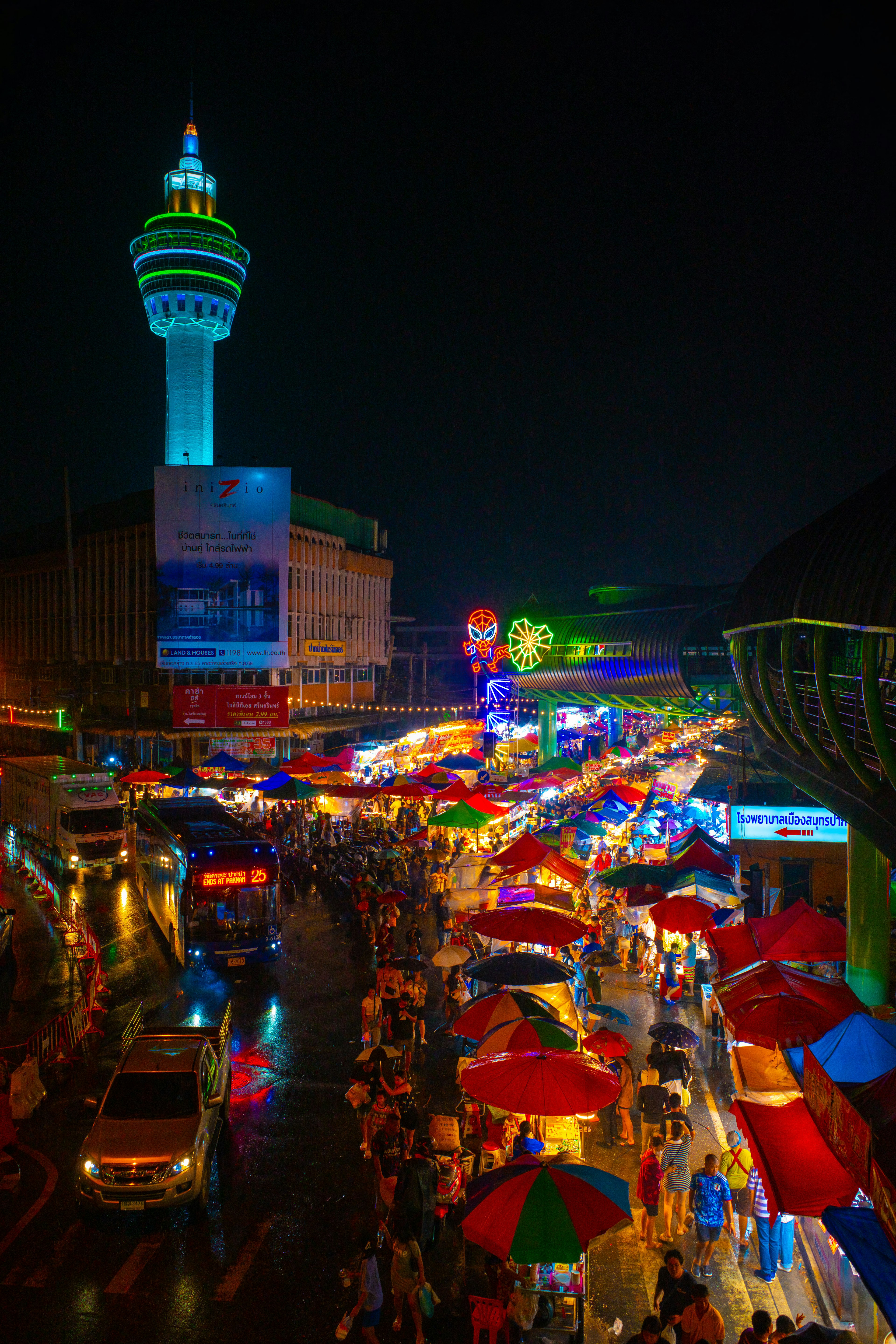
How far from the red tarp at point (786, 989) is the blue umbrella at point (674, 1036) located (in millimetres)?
705

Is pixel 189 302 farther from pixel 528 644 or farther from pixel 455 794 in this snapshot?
pixel 455 794

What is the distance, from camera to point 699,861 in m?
16.9

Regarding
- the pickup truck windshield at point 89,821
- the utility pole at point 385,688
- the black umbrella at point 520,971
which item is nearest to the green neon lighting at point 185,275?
the utility pole at point 385,688

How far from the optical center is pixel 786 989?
9695 millimetres

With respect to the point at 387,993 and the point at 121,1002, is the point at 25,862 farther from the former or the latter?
the point at 387,993

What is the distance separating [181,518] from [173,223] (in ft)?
153

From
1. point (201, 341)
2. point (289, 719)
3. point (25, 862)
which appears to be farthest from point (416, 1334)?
point (201, 341)

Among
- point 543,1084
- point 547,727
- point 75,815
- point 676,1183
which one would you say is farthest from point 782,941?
point 547,727

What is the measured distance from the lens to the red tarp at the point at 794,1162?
6.56 meters

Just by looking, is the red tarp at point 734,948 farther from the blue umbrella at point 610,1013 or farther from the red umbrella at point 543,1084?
the red umbrella at point 543,1084

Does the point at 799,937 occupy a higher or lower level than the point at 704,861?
lower

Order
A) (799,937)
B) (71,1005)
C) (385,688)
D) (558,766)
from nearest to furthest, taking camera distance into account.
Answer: (799,937) → (71,1005) → (558,766) → (385,688)

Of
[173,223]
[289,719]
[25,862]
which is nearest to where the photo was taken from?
[25,862]

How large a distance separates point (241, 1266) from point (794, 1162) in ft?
16.6
